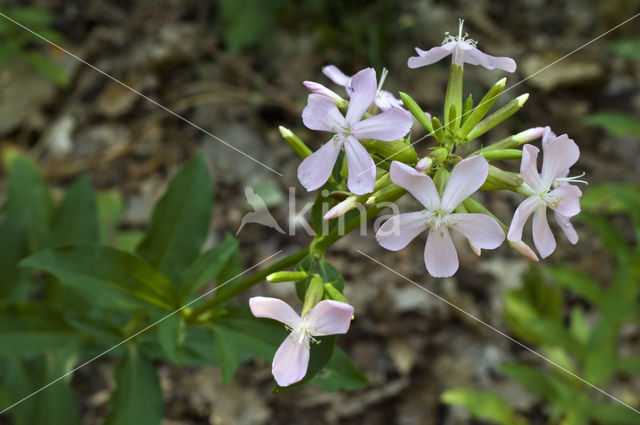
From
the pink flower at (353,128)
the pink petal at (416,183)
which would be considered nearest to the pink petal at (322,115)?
the pink flower at (353,128)

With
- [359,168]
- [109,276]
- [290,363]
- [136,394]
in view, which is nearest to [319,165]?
[359,168]

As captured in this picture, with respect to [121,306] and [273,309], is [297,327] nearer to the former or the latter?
[273,309]

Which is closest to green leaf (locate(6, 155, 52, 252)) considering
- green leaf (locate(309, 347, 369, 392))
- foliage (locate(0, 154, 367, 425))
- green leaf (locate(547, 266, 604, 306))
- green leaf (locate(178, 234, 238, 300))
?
foliage (locate(0, 154, 367, 425))

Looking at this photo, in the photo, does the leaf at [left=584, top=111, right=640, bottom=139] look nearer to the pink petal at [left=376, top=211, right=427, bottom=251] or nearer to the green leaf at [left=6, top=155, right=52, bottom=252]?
the pink petal at [left=376, top=211, right=427, bottom=251]

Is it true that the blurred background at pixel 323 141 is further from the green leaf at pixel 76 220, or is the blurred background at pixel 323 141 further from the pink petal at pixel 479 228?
the pink petal at pixel 479 228

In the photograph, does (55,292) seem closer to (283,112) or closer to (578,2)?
(283,112)

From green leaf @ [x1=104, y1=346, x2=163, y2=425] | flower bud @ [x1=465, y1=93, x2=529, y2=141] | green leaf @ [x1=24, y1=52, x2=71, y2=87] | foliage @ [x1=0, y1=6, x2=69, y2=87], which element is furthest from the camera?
green leaf @ [x1=24, y1=52, x2=71, y2=87]
